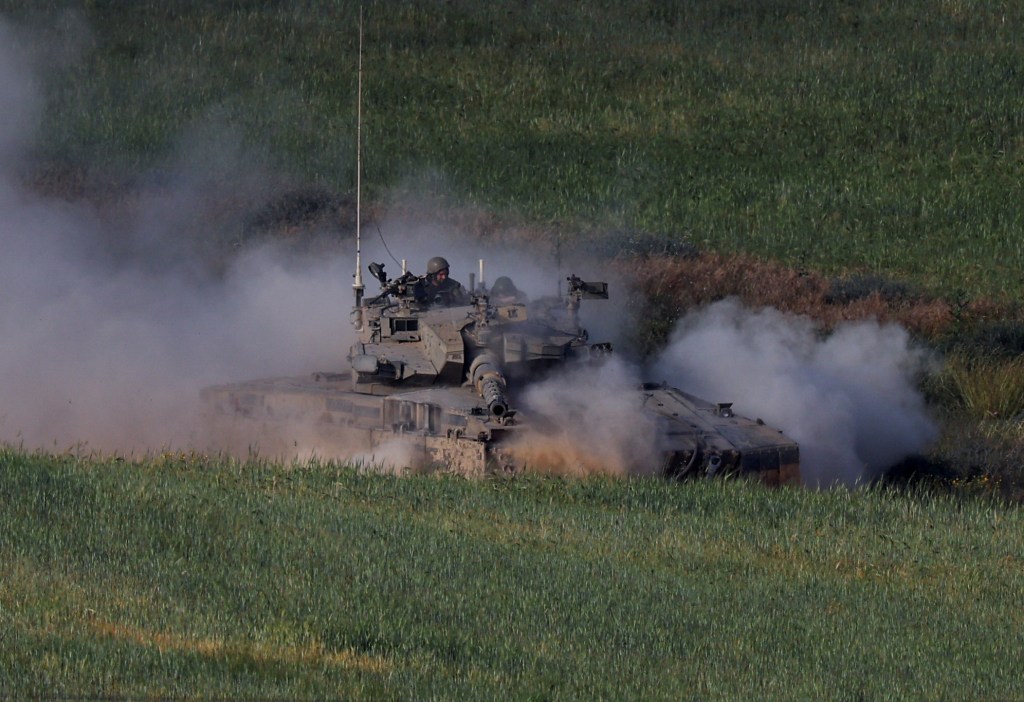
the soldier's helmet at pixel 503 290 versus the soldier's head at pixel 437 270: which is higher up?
the soldier's head at pixel 437 270

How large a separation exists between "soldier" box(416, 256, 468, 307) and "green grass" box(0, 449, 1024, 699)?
195 inches

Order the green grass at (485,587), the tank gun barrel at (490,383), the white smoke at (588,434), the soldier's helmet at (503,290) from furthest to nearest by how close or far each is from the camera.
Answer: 1. the soldier's helmet at (503,290)
2. the white smoke at (588,434)
3. the tank gun barrel at (490,383)
4. the green grass at (485,587)

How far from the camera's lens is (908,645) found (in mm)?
13586

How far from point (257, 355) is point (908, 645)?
16285 mm

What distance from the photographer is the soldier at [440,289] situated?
24484 mm

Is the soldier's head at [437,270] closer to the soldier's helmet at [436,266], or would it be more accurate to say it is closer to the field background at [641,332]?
the soldier's helmet at [436,266]

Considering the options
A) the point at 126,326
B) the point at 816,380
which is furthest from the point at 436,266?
the point at 816,380

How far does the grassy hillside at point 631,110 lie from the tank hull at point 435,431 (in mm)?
14047

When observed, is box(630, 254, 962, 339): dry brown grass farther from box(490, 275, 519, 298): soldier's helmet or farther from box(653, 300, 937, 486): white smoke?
box(490, 275, 519, 298): soldier's helmet

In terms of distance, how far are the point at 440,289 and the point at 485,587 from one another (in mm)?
10299

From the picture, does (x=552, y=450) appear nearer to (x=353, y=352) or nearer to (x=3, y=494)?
(x=353, y=352)

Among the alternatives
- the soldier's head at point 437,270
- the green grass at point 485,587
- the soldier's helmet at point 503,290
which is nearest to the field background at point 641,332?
the green grass at point 485,587

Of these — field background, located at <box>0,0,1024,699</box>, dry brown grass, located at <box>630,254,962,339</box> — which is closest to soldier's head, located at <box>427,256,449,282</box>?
field background, located at <box>0,0,1024,699</box>

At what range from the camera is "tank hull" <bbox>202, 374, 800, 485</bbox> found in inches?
824
